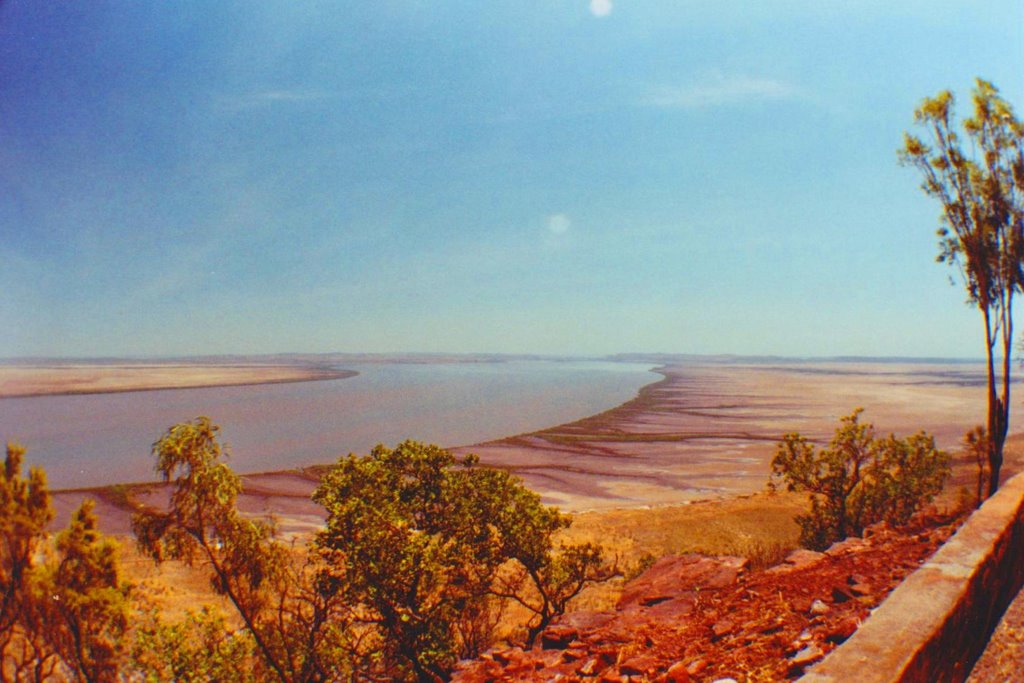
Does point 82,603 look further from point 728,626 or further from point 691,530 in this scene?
point 691,530

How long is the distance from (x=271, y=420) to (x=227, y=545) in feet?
257

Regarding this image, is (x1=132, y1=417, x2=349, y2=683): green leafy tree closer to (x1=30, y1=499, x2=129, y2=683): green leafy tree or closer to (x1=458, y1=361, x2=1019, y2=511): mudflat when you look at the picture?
(x1=30, y1=499, x2=129, y2=683): green leafy tree

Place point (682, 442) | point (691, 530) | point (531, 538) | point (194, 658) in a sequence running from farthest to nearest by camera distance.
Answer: point (682, 442) → point (691, 530) → point (531, 538) → point (194, 658)

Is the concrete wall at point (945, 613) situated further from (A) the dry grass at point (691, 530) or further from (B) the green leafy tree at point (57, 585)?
(A) the dry grass at point (691, 530)

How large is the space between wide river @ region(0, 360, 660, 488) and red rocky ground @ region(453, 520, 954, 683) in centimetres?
4642

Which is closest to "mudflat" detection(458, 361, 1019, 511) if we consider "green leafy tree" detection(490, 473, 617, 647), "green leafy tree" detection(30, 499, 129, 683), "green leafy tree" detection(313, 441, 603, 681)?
"green leafy tree" detection(490, 473, 617, 647)

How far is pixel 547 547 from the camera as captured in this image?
544 inches

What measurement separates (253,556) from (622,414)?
8053cm

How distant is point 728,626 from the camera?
7992 mm

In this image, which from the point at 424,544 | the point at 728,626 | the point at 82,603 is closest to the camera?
the point at 728,626

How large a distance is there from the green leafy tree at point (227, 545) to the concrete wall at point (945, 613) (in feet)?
31.4

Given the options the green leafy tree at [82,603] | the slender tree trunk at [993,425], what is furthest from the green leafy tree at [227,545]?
the slender tree trunk at [993,425]

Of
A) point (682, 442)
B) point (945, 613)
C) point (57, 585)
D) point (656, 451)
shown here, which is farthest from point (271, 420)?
point (945, 613)

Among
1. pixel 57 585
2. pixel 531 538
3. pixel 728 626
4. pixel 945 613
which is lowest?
pixel 57 585
